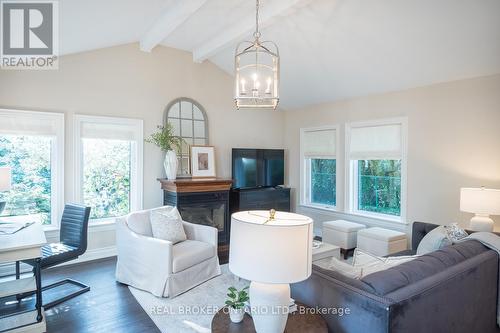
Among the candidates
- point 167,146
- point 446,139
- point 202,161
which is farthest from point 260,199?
point 446,139

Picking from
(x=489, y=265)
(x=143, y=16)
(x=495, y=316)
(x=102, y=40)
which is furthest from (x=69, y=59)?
(x=495, y=316)

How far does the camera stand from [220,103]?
5.65 m

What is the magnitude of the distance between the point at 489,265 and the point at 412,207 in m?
2.40

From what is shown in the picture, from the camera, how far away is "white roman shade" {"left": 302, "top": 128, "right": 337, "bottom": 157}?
18.3 ft

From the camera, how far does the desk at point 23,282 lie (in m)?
2.40

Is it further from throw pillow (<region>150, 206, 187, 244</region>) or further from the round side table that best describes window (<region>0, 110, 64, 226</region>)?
the round side table

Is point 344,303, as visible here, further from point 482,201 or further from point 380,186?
point 380,186

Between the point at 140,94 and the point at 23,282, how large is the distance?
2.94 m

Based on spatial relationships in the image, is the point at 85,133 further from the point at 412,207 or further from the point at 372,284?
the point at 412,207

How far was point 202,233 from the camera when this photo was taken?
381cm

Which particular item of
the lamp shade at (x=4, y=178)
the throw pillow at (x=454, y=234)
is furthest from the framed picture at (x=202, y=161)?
the throw pillow at (x=454, y=234)

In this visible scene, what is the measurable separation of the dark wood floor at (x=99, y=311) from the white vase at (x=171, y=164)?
1.61 m

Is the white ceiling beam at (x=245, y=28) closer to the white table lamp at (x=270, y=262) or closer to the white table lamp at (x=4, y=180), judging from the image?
the white table lamp at (x=270, y=262)

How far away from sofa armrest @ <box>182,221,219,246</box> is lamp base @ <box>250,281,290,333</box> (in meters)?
2.32
